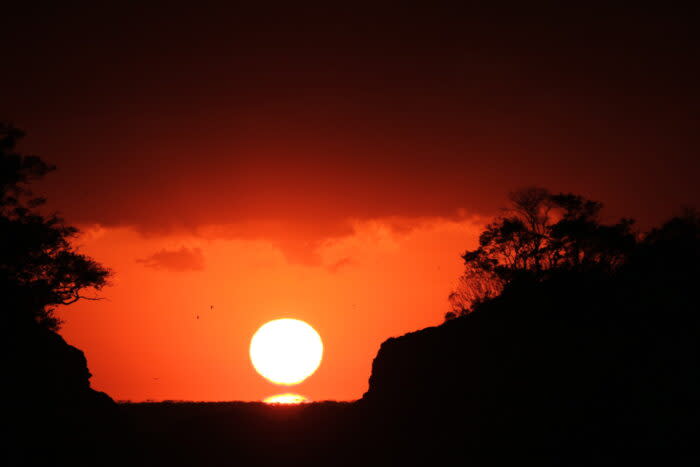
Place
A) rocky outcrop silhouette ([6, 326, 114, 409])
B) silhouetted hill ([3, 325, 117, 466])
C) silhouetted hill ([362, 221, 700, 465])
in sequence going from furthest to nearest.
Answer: rocky outcrop silhouette ([6, 326, 114, 409]) → silhouetted hill ([3, 325, 117, 466]) → silhouetted hill ([362, 221, 700, 465])

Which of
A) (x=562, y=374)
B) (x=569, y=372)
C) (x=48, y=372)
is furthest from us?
(x=48, y=372)

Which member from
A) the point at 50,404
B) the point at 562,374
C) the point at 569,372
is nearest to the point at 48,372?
the point at 50,404

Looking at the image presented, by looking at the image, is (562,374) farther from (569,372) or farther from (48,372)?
(48,372)

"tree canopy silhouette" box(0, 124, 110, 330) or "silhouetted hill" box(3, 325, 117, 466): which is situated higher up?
"tree canopy silhouette" box(0, 124, 110, 330)

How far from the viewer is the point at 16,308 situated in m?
30.4

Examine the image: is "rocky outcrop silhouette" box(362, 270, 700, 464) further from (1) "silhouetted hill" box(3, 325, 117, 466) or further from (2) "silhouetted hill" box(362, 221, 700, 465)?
(1) "silhouetted hill" box(3, 325, 117, 466)

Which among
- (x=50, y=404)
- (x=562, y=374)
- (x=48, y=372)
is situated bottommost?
(x=562, y=374)

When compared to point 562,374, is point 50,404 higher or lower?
higher

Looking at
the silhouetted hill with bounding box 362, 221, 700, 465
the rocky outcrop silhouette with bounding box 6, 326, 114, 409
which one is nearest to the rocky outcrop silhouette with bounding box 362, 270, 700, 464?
the silhouetted hill with bounding box 362, 221, 700, 465

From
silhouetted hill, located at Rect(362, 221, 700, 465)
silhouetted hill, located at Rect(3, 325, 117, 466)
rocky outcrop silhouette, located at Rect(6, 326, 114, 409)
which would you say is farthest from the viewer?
rocky outcrop silhouette, located at Rect(6, 326, 114, 409)

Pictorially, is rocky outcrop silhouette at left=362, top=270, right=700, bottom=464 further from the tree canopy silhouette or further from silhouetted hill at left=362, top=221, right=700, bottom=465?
the tree canopy silhouette

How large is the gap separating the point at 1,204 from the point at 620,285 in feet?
128

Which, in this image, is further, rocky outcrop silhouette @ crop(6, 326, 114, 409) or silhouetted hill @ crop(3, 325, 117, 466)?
rocky outcrop silhouette @ crop(6, 326, 114, 409)

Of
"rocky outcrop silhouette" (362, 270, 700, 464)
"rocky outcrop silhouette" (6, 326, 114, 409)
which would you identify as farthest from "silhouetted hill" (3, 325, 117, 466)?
"rocky outcrop silhouette" (362, 270, 700, 464)
